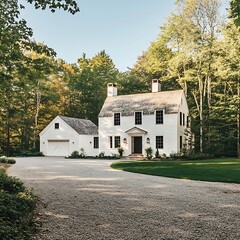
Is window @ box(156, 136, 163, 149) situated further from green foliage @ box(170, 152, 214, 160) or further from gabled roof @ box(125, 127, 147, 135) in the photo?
green foliage @ box(170, 152, 214, 160)

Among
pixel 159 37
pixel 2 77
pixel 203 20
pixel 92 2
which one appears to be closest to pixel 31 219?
pixel 2 77

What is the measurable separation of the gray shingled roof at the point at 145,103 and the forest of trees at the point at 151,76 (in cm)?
320

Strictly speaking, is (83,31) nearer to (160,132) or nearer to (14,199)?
(14,199)

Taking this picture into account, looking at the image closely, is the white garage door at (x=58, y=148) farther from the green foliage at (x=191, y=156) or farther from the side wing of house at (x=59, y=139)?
the green foliage at (x=191, y=156)

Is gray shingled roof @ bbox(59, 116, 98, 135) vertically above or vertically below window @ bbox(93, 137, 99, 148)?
above

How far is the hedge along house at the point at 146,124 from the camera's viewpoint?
2758 centimetres

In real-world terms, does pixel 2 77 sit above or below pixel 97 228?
above

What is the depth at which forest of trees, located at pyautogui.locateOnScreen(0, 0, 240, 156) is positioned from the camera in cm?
711

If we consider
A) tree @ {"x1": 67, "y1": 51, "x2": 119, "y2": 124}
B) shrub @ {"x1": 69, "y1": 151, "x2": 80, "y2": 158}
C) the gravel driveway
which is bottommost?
shrub @ {"x1": 69, "y1": 151, "x2": 80, "y2": 158}

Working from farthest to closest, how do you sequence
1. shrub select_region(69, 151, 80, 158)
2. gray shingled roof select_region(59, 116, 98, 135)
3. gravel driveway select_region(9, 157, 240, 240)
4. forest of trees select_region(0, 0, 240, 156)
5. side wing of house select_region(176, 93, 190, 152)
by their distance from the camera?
gray shingled roof select_region(59, 116, 98, 135)
shrub select_region(69, 151, 80, 158)
side wing of house select_region(176, 93, 190, 152)
forest of trees select_region(0, 0, 240, 156)
gravel driveway select_region(9, 157, 240, 240)

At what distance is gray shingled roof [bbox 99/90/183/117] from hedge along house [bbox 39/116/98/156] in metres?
4.28

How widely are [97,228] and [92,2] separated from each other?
8.53 m

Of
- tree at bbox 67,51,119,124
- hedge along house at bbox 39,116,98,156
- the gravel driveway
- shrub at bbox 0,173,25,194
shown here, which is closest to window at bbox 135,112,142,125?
hedge along house at bbox 39,116,98,156

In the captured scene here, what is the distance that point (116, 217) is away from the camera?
5844 millimetres
